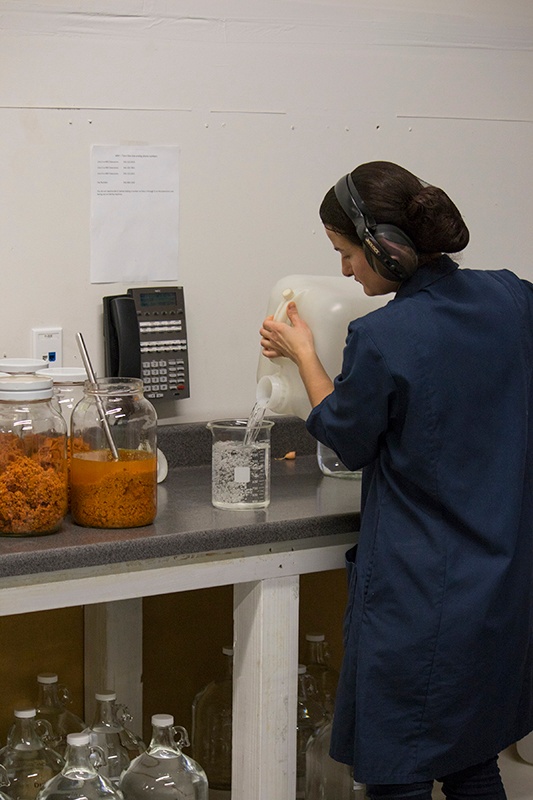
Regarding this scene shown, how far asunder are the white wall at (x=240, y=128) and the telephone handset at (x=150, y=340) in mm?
49

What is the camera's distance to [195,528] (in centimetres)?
174

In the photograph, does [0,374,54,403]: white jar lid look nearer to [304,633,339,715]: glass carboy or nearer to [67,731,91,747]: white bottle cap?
[67,731,91,747]: white bottle cap

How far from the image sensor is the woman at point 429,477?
1601mm

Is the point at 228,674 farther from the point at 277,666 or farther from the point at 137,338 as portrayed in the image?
the point at 137,338

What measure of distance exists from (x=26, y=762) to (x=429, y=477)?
0.93 meters

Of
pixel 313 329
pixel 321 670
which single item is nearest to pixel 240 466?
pixel 313 329

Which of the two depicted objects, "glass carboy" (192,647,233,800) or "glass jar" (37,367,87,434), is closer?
"glass jar" (37,367,87,434)

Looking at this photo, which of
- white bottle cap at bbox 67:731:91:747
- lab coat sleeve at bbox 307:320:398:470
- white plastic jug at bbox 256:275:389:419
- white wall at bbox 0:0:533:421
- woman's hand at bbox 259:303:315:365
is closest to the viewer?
lab coat sleeve at bbox 307:320:398:470

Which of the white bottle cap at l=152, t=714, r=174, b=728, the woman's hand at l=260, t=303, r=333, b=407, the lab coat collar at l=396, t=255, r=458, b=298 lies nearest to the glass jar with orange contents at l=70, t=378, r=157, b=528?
the woman's hand at l=260, t=303, r=333, b=407

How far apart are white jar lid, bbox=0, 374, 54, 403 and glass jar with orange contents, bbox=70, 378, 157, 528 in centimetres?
Result: 10

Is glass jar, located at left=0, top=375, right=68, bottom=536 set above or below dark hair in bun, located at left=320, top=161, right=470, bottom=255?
below

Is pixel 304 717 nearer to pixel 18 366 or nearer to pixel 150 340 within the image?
pixel 150 340

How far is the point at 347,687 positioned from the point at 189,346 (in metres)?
0.90

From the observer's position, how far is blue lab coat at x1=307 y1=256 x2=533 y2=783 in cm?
160
